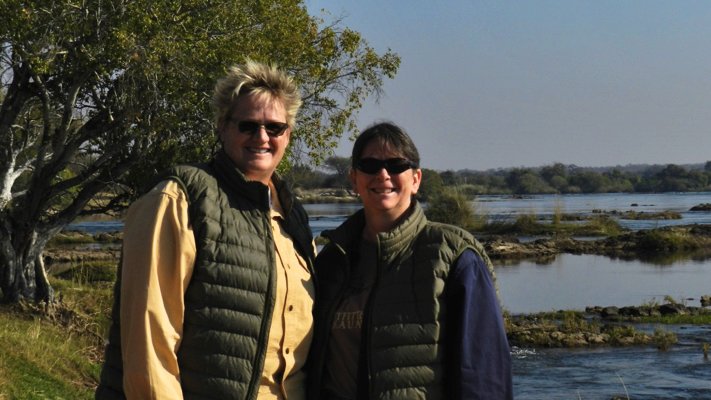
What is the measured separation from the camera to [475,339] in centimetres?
339

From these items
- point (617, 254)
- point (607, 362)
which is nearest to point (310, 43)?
point (607, 362)

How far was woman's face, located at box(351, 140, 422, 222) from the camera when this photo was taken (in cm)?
376

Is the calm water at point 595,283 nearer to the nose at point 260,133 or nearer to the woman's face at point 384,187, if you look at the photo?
the woman's face at point 384,187

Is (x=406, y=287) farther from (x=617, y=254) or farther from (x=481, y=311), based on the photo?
(x=617, y=254)

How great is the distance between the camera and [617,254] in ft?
135

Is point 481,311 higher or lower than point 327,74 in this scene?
lower

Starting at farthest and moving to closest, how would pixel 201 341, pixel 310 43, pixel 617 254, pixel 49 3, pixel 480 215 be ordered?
pixel 480 215
pixel 617 254
pixel 310 43
pixel 49 3
pixel 201 341

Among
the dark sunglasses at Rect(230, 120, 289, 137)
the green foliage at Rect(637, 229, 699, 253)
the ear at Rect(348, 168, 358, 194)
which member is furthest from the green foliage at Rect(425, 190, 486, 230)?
the dark sunglasses at Rect(230, 120, 289, 137)

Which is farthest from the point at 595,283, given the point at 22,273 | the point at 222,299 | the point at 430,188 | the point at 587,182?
the point at 587,182

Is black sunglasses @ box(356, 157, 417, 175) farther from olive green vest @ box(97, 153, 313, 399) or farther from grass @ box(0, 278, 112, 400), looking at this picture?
grass @ box(0, 278, 112, 400)

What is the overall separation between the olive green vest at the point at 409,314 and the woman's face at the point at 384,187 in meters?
0.11

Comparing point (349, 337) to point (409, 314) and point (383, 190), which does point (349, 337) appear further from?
point (383, 190)

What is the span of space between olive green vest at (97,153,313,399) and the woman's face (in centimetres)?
49

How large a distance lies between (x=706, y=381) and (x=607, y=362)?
2260 millimetres
